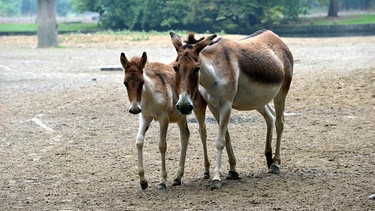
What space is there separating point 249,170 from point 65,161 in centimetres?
236

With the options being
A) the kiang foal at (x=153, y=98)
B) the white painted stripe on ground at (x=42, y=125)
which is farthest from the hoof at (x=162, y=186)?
the white painted stripe on ground at (x=42, y=125)

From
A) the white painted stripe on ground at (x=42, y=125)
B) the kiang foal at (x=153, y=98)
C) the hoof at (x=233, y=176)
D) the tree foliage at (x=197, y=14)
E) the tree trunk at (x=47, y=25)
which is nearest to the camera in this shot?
the kiang foal at (x=153, y=98)

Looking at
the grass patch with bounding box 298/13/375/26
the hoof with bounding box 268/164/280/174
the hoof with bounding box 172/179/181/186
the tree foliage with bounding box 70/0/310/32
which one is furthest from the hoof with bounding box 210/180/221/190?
the grass patch with bounding box 298/13/375/26

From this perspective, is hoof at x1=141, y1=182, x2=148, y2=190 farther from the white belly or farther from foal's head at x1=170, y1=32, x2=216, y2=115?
the white belly

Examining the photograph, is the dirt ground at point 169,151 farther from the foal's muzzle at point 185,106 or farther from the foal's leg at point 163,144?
the foal's muzzle at point 185,106

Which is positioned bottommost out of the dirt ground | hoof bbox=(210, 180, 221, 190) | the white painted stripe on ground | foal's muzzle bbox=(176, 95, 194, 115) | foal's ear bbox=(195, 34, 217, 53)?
the white painted stripe on ground

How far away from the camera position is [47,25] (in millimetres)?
36125

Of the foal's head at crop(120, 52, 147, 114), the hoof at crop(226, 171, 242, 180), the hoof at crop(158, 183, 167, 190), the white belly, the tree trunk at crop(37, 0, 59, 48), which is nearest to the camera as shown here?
the foal's head at crop(120, 52, 147, 114)

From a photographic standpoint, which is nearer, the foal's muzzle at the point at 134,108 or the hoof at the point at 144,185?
the foal's muzzle at the point at 134,108

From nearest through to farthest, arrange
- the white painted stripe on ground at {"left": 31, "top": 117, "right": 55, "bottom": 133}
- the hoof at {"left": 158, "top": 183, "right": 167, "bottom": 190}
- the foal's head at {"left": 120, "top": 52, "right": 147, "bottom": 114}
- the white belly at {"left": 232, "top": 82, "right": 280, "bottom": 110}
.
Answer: the foal's head at {"left": 120, "top": 52, "right": 147, "bottom": 114}, the hoof at {"left": 158, "top": 183, "right": 167, "bottom": 190}, the white belly at {"left": 232, "top": 82, "right": 280, "bottom": 110}, the white painted stripe on ground at {"left": 31, "top": 117, "right": 55, "bottom": 133}

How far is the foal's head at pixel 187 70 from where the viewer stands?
7.51m

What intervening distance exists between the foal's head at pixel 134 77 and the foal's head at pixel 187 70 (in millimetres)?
333

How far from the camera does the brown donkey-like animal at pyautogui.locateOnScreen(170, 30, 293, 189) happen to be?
7.74m

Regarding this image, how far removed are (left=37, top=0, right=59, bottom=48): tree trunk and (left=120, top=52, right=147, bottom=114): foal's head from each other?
28644mm
